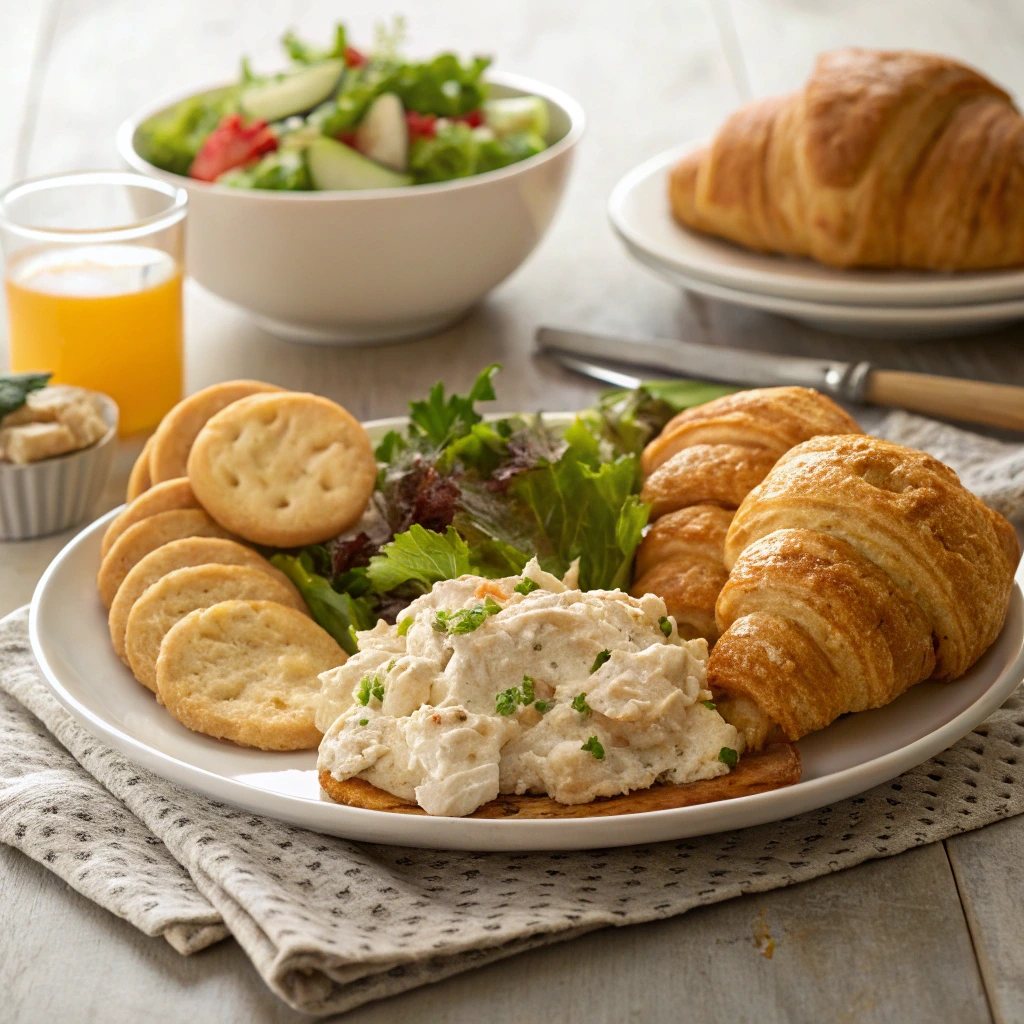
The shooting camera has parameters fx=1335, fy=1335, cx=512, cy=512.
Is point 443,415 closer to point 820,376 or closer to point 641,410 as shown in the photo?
point 641,410

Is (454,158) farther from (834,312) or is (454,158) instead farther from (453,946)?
(453,946)

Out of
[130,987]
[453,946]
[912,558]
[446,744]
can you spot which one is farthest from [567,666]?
[130,987]

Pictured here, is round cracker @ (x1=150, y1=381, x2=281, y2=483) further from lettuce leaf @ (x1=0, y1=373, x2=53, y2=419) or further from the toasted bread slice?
the toasted bread slice

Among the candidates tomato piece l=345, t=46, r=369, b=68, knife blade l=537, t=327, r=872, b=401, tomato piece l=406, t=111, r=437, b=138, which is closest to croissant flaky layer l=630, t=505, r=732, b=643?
knife blade l=537, t=327, r=872, b=401

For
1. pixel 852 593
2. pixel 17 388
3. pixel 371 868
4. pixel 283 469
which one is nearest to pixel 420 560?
pixel 283 469

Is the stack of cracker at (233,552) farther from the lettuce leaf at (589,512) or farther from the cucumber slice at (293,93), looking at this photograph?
the cucumber slice at (293,93)

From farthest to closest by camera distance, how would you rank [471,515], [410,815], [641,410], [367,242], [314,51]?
[314,51], [367,242], [641,410], [471,515], [410,815]

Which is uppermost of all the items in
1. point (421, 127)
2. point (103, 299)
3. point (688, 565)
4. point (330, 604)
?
point (421, 127)

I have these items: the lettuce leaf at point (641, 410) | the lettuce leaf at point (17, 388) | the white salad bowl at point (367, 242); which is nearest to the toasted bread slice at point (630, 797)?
the lettuce leaf at point (641, 410)
